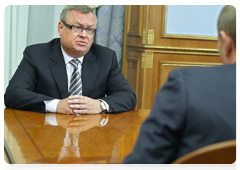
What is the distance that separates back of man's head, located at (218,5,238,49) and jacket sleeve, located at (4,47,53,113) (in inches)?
55.0

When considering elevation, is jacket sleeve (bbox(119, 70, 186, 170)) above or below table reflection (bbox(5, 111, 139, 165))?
above

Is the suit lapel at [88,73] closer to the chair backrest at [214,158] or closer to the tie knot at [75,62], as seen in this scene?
the tie knot at [75,62]

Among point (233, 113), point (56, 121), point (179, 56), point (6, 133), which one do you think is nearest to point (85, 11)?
point (56, 121)

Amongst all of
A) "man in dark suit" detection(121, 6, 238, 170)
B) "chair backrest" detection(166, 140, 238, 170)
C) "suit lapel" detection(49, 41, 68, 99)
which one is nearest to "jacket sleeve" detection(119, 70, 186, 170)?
"man in dark suit" detection(121, 6, 238, 170)

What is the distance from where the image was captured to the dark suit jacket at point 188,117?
84cm

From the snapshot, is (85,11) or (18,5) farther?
(18,5)

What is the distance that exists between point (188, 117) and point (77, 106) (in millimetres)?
1212

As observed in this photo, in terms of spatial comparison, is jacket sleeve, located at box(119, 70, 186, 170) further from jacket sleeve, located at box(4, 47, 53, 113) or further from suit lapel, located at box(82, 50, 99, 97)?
suit lapel, located at box(82, 50, 99, 97)

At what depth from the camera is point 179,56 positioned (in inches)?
151

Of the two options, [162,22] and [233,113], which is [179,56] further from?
[233,113]

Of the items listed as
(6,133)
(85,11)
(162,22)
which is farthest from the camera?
(162,22)

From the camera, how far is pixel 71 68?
2520 mm

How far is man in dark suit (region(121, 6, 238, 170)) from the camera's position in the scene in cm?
85

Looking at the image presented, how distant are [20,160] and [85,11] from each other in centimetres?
170
